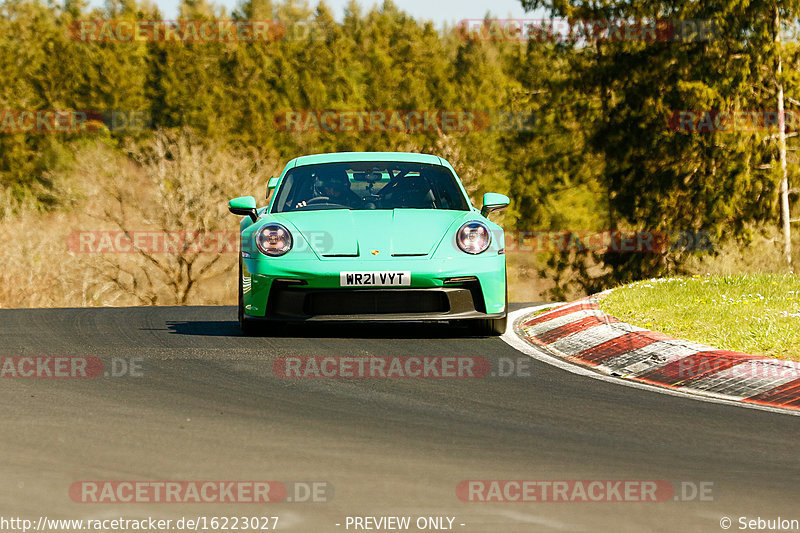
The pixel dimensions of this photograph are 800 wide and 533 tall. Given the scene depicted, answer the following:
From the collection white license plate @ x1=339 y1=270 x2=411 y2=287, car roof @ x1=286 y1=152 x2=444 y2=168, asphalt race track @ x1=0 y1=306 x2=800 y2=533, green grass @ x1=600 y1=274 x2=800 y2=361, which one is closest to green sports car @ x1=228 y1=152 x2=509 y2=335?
white license plate @ x1=339 y1=270 x2=411 y2=287

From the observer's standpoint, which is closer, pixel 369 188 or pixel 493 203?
pixel 493 203

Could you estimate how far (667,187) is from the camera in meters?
35.7

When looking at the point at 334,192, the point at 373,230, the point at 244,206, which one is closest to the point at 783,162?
the point at 334,192

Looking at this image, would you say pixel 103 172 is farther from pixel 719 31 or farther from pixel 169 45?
pixel 719 31

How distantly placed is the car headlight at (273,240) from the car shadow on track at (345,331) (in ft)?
2.26

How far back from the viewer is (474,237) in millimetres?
8977

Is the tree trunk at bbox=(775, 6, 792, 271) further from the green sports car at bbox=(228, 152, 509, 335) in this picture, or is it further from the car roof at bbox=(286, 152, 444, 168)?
the green sports car at bbox=(228, 152, 509, 335)

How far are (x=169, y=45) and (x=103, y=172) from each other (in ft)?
71.9

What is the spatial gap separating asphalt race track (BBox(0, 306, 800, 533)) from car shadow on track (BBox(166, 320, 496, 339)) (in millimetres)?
1214

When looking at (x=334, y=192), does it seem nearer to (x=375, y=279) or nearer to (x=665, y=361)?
(x=375, y=279)

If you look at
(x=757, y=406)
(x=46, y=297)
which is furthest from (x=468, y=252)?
(x=46, y=297)

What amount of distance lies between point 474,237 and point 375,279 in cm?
96

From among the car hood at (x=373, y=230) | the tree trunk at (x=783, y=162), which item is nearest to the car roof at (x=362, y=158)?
the car hood at (x=373, y=230)

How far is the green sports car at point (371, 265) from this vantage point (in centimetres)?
859
